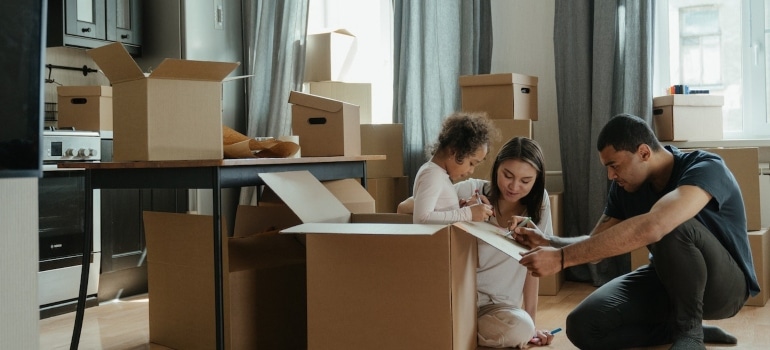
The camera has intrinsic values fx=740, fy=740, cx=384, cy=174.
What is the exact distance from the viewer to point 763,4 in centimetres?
360

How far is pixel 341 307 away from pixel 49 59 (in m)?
2.89

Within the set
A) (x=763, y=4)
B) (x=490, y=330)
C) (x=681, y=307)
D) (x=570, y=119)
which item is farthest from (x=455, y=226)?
(x=763, y=4)

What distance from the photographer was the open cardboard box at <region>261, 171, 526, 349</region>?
1.74m

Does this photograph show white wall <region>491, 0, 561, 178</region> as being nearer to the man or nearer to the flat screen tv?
the man

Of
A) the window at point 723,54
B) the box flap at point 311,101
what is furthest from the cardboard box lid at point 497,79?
the box flap at point 311,101

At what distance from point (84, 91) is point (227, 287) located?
1891mm

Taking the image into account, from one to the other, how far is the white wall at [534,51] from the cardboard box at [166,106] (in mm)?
2174

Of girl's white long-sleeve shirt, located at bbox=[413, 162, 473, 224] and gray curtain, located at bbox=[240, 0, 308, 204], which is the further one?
gray curtain, located at bbox=[240, 0, 308, 204]

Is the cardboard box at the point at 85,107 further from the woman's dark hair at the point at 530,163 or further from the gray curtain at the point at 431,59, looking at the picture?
the woman's dark hair at the point at 530,163

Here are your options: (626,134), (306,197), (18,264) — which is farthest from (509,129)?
(18,264)

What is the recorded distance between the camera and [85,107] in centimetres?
365

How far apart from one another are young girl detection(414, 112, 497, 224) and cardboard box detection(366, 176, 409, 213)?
123 cm

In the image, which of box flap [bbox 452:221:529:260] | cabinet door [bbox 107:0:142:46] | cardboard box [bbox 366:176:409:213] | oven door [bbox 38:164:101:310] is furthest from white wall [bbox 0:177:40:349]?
cabinet door [bbox 107:0:142:46]

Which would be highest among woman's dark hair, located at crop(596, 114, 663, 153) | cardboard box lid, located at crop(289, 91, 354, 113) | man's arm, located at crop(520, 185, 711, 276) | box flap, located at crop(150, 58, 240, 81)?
box flap, located at crop(150, 58, 240, 81)
